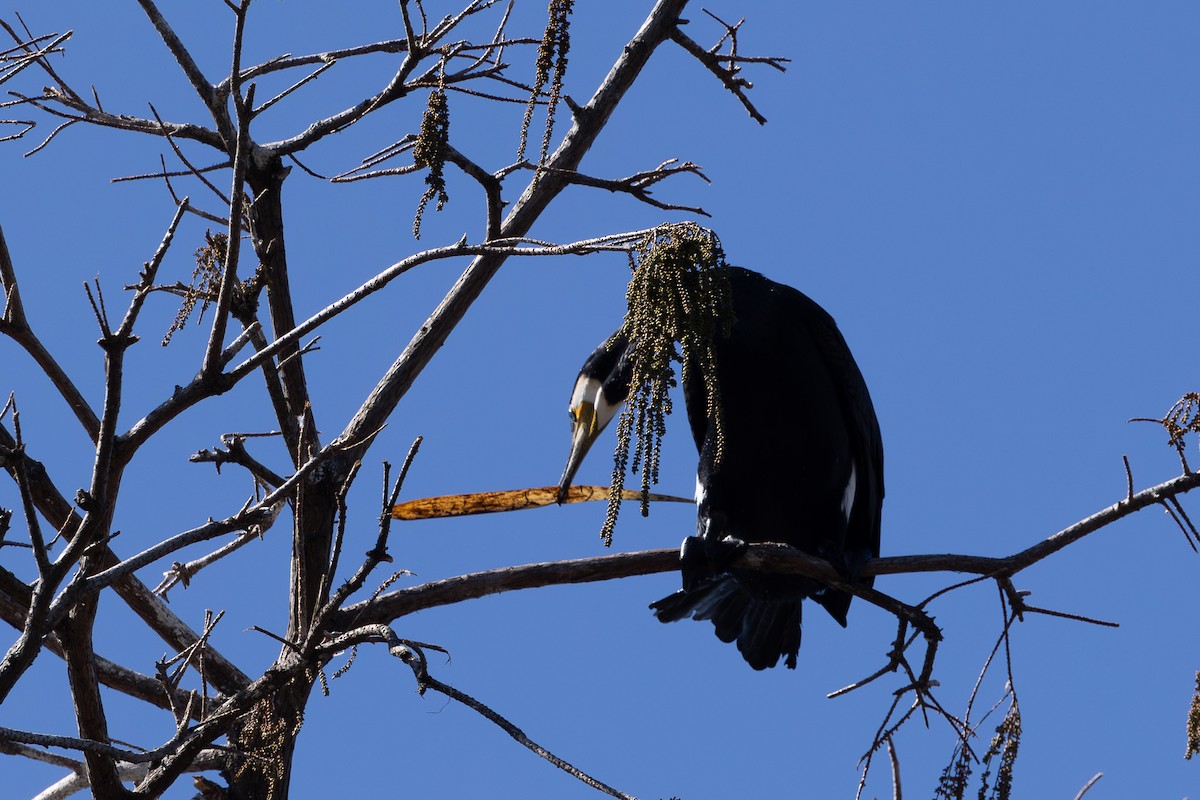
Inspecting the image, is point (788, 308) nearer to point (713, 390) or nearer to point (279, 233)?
point (279, 233)

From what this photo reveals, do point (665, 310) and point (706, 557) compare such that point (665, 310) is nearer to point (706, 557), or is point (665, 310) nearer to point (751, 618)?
point (706, 557)

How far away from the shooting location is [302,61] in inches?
166

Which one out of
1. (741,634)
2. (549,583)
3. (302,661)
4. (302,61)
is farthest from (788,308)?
(302,661)

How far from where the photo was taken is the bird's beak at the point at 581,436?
4723 mm

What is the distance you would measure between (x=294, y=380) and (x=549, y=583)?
1.21 metres

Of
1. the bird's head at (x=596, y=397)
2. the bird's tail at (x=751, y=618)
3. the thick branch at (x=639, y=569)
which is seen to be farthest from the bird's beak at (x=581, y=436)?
the thick branch at (x=639, y=569)

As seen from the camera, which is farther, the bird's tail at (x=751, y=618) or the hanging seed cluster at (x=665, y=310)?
the bird's tail at (x=751, y=618)

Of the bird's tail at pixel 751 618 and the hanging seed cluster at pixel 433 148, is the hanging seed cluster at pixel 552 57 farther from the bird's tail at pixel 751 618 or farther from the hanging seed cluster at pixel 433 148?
the bird's tail at pixel 751 618

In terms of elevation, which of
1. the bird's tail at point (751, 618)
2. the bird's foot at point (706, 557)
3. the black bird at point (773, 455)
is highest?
the black bird at point (773, 455)

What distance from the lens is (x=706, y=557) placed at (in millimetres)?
3973

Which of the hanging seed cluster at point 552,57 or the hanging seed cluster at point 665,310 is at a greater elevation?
the hanging seed cluster at point 552,57

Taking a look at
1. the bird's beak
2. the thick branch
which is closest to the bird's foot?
the thick branch

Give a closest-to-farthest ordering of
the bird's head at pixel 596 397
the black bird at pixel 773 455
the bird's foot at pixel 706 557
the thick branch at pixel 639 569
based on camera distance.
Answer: the thick branch at pixel 639 569 → the bird's foot at pixel 706 557 → the black bird at pixel 773 455 → the bird's head at pixel 596 397

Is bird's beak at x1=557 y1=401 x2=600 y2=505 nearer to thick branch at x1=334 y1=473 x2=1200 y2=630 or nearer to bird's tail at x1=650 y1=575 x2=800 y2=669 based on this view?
bird's tail at x1=650 y1=575 x2=800 y2=669
